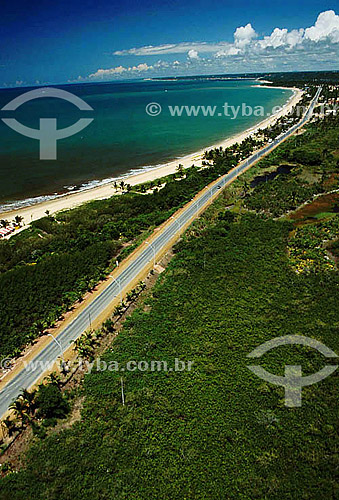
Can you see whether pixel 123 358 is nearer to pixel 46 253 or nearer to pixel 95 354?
pixel 95 354

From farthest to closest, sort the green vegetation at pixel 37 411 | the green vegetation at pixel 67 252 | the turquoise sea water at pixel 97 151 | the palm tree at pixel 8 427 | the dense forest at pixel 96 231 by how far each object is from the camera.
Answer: the turquoise sea water at pixel 97 151, the dense forest at pixel 96 231, the green vegetation at pixel 67 252, the green vegetation at pixel 37 411, the palm tree at pixel 8 427

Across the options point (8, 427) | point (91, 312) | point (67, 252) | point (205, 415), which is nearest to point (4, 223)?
point (67, 252)

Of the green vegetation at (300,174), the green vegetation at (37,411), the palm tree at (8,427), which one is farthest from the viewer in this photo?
the green vegetation at (300,174)

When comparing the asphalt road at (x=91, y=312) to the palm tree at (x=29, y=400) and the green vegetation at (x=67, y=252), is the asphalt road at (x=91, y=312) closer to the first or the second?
the palm tree at (x=29, y=400)

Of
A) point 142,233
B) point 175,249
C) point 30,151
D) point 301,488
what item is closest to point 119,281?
point 175,249

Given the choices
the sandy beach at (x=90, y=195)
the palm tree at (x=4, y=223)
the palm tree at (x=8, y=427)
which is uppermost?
the sandy beach at (x=90, y=195)

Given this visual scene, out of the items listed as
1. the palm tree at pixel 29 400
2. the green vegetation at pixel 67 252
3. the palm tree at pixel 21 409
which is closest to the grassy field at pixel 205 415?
the palm tree at pixel 21 409

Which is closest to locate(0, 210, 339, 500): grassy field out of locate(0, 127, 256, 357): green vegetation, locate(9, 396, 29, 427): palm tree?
locate(9, 396, 29, 427): palm tree

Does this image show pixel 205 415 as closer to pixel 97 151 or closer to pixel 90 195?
pixel 90 195

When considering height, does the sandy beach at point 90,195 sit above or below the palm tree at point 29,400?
above
